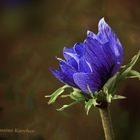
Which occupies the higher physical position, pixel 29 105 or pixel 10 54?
pixel 10 54

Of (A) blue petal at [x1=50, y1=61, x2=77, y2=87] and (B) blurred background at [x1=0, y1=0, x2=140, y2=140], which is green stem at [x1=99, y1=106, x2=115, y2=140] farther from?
(B) blurred background at [x1=0, y1=0, x2=140, y2=140]

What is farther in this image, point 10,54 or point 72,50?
point 10,54

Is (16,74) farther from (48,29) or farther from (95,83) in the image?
(95,83)

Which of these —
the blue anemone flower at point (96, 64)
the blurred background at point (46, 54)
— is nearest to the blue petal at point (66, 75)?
the blue anemone flower at point (96, 64)

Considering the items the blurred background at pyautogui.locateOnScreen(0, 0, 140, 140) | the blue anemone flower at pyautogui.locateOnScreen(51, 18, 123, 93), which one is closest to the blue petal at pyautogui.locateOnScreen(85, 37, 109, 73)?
the blue anemone flower at pyautogui.locateOnScreen(51, 18, 123, 93)

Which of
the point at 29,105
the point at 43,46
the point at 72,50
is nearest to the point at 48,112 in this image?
the point at 29,105

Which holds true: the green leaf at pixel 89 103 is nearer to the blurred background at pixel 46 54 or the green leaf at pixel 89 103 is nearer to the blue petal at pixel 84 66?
the blue petal at pixel 84 66
